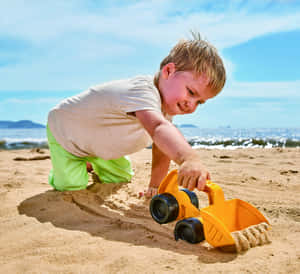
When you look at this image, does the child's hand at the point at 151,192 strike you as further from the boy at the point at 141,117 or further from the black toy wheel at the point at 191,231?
the black toy wheel at the point at 191,231

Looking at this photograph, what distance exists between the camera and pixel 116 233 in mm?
1689

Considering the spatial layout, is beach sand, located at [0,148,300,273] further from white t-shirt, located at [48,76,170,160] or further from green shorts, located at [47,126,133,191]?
white t-shirt, located at [48,76,170,160]

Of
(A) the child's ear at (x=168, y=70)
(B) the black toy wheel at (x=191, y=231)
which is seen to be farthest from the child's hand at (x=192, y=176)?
(A) the child's ear at (x=168, y=70)

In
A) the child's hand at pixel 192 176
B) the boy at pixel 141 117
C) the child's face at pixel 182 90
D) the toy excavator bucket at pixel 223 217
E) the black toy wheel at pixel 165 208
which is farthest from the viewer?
the child's face at pixel 182 90

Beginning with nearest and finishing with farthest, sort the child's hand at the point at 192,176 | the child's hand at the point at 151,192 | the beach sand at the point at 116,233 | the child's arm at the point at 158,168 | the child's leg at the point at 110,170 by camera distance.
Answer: the beach sand at the point at 116,233
the child's hand at the point at 192,176
the child's hand at the point at 151,192
the child's arm at the point at 158,168
the child's leg at the point at 110,170

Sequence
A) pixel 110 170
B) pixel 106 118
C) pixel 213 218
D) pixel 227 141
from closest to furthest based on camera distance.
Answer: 1. pixel 213 218
2. pixel 106 118
3. pixel 110 170
4. pixel 227 141

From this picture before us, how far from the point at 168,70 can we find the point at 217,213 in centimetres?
110

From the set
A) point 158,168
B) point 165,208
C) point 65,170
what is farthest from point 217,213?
point 65,170

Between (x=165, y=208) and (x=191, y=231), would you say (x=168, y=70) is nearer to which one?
(x=165, y=208)

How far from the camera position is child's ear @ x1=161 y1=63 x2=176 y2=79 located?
2.13m

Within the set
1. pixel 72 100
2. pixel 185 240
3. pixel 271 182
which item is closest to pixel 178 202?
pixel 185 240

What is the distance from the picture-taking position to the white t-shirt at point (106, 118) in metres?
2.07

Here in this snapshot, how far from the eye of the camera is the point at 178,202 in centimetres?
167

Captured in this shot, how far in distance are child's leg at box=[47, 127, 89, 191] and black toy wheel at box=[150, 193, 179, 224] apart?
120 centimetres
